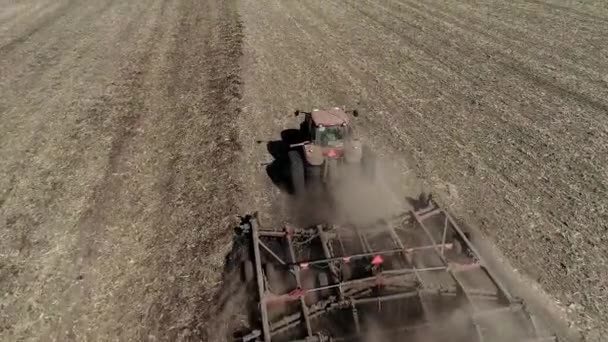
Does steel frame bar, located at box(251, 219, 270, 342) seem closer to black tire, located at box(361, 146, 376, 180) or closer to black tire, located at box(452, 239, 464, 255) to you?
black tire, located at box(361, 146, 376, 180)

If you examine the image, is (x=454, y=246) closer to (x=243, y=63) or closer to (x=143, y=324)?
(x=143, y=324)

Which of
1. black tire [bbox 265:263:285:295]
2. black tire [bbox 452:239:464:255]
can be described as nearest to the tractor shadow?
black tire [bbox 265:263:285:295]

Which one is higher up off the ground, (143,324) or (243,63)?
(243,63)

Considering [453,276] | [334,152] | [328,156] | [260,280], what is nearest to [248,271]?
[260,280]

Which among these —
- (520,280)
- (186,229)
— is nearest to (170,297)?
(186,229)

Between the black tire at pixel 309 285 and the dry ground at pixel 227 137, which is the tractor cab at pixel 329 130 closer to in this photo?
the dry ground at pixel 227 137

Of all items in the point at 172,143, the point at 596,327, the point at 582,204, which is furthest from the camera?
the point at 172,143
